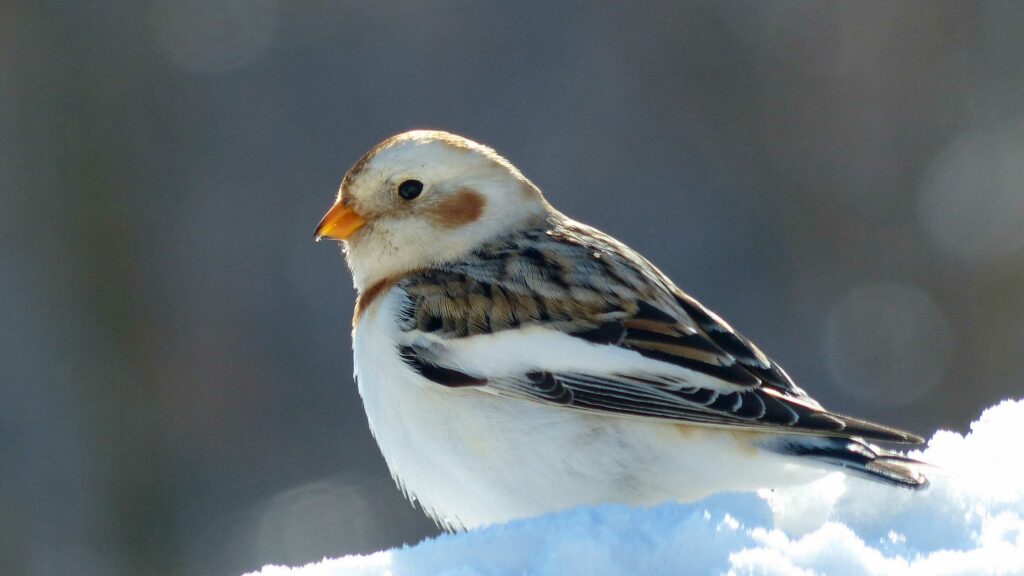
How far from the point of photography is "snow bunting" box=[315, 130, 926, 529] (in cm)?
201

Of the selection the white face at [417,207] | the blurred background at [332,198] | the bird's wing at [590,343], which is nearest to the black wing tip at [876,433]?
the bird's wing at [590,343]

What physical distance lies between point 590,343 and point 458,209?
57cm

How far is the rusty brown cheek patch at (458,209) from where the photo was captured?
8.59 ft

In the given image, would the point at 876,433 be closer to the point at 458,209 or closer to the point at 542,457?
the point at 542,457

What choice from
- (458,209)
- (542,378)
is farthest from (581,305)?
(458,209)

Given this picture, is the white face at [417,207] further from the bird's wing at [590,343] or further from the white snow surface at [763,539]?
the white snow surface at [763,539]

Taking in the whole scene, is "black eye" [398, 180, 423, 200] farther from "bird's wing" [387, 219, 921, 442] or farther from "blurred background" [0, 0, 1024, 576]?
"blurred background" [0, 0, 1024, 576]

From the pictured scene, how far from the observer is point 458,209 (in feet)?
8.64

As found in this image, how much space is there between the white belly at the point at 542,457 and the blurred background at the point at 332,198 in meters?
4.74

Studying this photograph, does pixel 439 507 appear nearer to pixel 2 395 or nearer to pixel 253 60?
pixel 253 60

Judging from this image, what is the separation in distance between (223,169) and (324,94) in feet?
2.51

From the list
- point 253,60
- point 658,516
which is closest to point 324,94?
point 253,60

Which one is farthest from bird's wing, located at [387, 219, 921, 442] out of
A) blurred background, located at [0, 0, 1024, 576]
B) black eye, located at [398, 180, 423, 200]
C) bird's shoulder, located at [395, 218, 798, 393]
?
blurred background, located at [0, 0, 1024, 576]

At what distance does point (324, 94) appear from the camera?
731 centimetres
